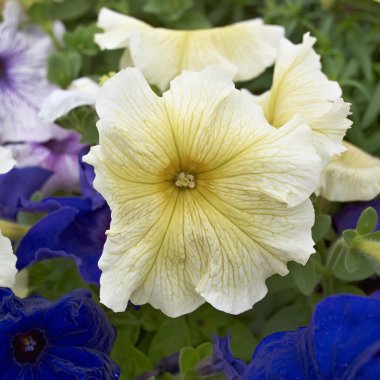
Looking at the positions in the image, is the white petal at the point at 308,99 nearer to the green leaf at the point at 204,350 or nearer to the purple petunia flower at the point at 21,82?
the green leaf at the point at 204,350

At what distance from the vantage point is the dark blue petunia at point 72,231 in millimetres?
622

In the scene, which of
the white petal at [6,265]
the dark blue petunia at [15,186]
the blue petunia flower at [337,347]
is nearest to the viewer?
the blue petunia flower at [337,347]

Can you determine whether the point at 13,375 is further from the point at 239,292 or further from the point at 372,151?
the point at 372,151

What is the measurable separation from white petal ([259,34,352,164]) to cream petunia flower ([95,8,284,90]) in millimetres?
87

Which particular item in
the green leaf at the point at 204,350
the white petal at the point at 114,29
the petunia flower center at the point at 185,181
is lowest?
the green leaf at the point at 204,350

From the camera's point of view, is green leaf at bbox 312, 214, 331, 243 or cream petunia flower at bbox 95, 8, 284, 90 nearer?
green leaf at bbox 312, 214, 331, 243

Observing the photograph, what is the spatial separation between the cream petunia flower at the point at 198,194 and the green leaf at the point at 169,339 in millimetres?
134

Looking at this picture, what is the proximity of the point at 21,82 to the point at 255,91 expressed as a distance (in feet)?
0.93

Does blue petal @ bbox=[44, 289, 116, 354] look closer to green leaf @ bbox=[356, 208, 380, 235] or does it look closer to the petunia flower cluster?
the petunia flower cluster

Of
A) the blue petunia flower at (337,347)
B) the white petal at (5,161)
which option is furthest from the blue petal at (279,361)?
the white petal at (5,161)

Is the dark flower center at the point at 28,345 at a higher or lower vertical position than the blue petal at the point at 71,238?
lower

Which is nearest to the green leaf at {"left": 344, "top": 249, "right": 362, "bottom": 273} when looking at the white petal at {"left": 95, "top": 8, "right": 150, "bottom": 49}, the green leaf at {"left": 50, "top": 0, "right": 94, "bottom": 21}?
the white petal at {"left": 95, "top": 8, "right": 150, "bottom": 49}

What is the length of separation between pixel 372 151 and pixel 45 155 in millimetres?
372

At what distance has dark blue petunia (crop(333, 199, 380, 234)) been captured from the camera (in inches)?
26.2
